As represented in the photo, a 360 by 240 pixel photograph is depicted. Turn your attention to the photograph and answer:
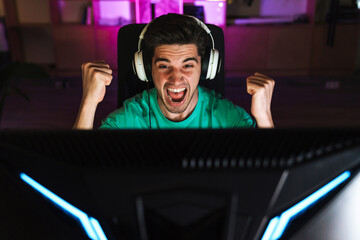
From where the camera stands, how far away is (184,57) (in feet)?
3.64

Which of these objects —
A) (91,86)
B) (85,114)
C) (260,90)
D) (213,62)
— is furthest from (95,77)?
(260,90)

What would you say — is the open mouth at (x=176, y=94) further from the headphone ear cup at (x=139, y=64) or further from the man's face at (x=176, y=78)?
the headphone ear cup at (x=139, y=64)

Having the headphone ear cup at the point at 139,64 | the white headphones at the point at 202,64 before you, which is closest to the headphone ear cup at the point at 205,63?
the white headphones at the point at 202,64

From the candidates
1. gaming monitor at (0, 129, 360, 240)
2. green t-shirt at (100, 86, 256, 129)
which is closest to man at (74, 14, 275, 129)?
green t-shirt at (100, 86, 256, 129)

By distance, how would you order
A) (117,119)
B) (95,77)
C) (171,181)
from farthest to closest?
(117,119) → (95,77) → (171,181)

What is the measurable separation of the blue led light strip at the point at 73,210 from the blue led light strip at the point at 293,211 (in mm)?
185

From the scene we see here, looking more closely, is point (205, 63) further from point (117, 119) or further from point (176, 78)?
point (117, 119)

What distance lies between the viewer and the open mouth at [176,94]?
116 centimetres

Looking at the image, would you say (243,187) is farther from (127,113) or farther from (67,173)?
(127,113)

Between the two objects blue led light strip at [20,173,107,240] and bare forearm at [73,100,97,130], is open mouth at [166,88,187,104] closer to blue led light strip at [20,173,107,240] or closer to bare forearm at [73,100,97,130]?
bare forearm at [73,100,97,130]

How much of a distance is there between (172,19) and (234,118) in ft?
1.39

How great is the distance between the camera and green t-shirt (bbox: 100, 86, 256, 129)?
1.12 metres

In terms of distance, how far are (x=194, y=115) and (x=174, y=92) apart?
0.37ft

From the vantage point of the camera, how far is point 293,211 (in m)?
0.35
